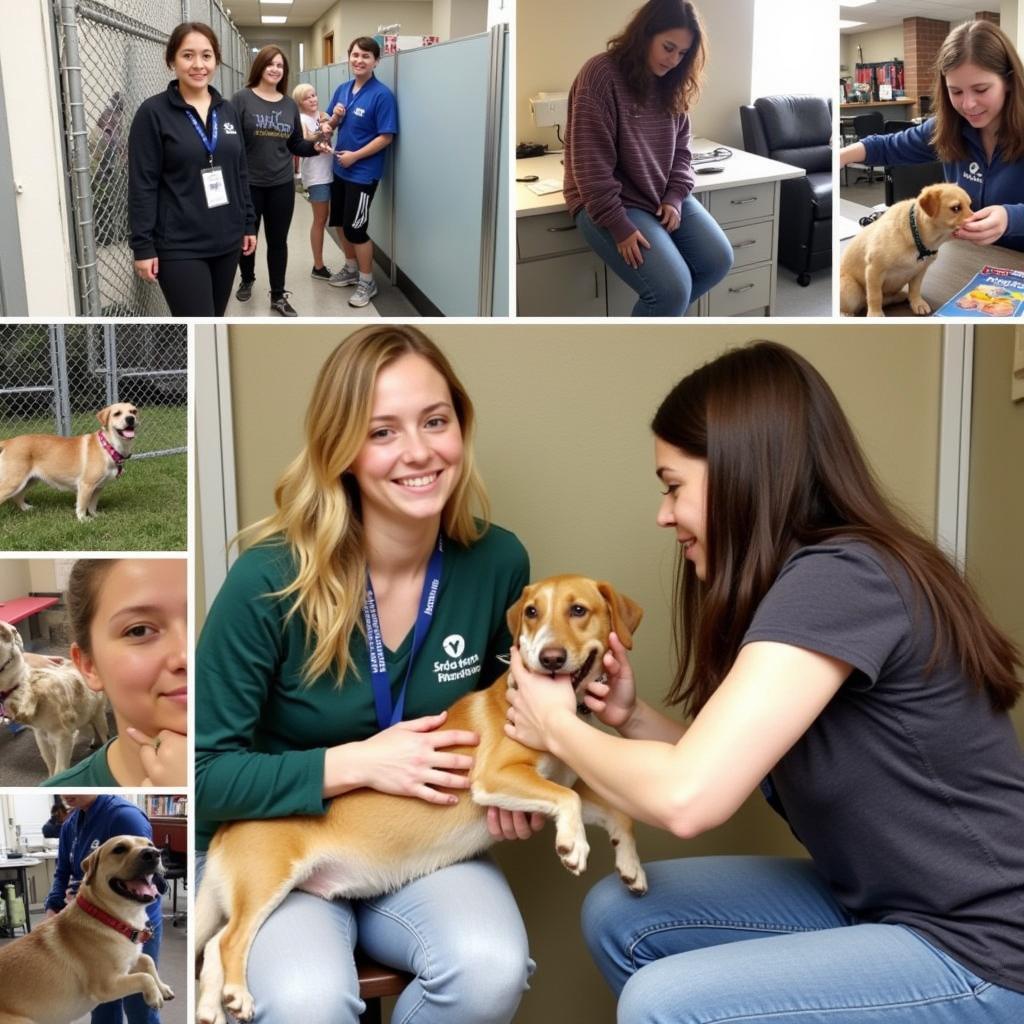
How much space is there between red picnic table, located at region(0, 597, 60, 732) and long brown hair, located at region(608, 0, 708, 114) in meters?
1.63

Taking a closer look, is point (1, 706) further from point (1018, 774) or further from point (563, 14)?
point (563, 14)

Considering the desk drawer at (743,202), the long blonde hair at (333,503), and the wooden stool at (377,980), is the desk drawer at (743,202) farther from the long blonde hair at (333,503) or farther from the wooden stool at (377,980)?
the wooden stool at (377,980)

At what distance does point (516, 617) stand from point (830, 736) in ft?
1.67

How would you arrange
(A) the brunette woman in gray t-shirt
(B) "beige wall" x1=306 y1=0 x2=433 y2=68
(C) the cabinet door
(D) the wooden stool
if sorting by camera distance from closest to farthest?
1. (A) the brunette woman in gray t-shirt
2. (D) the wooden stool
3. (C) the cabinet door
4. (B) "beige wall" x1=306 y1=0 x2=433 y2=68

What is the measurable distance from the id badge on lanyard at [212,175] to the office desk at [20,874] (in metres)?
1.94

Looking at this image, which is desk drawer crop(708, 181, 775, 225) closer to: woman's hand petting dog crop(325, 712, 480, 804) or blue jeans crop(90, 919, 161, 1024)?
woman's hand petting dog crop(325, 712, 480, 804)

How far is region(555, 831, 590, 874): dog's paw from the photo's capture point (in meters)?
1.31

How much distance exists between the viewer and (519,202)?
257 centimetres

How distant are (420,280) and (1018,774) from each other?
3.42 meters

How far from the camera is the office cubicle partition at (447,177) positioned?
2914 mm

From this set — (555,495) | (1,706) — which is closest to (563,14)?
(555,495)

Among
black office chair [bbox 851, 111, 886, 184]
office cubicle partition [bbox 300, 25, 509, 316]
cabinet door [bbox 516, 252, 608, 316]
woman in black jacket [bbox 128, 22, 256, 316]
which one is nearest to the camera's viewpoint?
black office chair [bbox 851, 111, 886, 184]

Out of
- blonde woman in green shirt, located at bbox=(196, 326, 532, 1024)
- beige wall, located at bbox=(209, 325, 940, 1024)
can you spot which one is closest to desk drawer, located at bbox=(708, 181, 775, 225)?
beige wall, located at bbox=(209, 325, 940, 1024)

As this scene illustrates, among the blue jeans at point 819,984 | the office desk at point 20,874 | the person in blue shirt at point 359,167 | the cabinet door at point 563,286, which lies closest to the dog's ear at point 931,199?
the cabinet door at point 563,286
